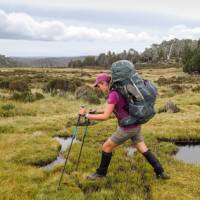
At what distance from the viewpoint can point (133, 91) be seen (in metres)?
8.28

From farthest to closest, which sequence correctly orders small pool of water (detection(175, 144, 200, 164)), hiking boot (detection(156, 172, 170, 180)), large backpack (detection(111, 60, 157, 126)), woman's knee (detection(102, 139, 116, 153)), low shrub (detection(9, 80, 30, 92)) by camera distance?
low shrub (detection(9, 80, 30, 92)) → small pool of water (detection(175, 144, 200, 164)) → hiking boot (detection(156, 172, 170, 180)) → woman's knee (detection(102, 139, 116, 153)) → large backpack (detection(111, 60, 157, 126))

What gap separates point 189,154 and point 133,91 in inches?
217

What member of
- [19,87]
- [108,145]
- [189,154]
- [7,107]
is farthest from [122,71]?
[19,87]

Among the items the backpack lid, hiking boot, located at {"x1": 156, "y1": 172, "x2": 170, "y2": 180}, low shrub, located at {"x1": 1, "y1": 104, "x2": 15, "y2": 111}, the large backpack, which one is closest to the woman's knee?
the large backpack

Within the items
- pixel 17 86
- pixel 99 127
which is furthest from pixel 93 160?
pixel 17 86

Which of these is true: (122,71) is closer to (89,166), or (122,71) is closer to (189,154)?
(89,166)

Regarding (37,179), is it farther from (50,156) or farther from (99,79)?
(99,79)

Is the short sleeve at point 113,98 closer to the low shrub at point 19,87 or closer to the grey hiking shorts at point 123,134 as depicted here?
the grey hiking shorts at point 123,134

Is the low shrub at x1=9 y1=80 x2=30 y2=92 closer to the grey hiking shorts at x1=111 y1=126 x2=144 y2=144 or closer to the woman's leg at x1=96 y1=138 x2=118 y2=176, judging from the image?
the woman's leg at x1=96 y1=138 x2=118 y2=176

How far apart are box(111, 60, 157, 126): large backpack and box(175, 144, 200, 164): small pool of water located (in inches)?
169

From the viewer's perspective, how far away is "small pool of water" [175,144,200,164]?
12.1 meters

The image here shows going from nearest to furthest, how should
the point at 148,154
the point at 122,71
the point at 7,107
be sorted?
1. the point at 122,71
2. the point at 148,154
3. the point at 7,107

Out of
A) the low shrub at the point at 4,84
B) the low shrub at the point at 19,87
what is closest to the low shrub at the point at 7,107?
the low shrub at the point at 19,87

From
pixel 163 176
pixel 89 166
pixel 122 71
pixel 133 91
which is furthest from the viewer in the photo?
pixel 89 166
